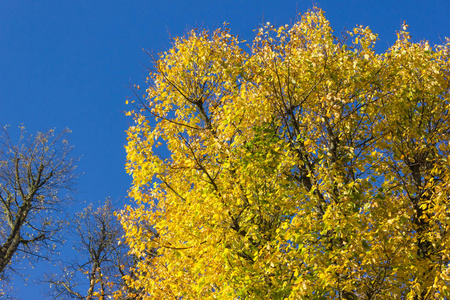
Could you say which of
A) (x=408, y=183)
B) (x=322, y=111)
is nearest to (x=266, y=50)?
(x=322, y=111)

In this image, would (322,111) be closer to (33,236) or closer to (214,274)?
(214,274)

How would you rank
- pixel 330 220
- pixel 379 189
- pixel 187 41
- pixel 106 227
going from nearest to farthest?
pixel 330 220 < pixel 379 189 < pixel 187 41 < pixel 106 227

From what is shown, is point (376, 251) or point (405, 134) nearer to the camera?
point (376, 251)

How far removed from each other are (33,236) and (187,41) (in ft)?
48.3

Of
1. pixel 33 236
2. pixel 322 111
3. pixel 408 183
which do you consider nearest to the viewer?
pixel 322 111

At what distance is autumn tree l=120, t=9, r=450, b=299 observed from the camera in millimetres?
7879

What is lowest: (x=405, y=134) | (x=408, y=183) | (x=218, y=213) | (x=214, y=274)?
(x=214, y=274)

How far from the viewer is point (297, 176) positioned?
33.9ft

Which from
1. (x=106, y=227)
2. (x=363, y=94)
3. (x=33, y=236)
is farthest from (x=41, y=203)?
(x=363, y=94)

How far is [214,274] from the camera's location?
8023 millimetres

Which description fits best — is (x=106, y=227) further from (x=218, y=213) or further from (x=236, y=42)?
(x=218, y=213)

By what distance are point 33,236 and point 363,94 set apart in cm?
1865

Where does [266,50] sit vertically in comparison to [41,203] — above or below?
below

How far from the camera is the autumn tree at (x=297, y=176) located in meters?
7.88
